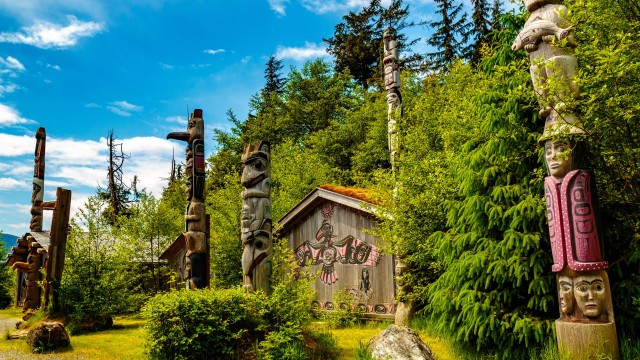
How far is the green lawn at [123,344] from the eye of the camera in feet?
30.5

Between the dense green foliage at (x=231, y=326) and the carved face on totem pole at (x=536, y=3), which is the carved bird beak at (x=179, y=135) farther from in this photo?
the carved face on totem pole at (x=536, y=3)

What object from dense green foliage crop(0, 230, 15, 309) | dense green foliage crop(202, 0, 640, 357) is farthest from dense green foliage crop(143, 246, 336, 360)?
dense green foliage crop(0, 230, 15, 309)

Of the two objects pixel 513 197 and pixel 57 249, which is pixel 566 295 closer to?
pixel 513 197

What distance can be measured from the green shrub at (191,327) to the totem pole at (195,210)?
2743 millimetres

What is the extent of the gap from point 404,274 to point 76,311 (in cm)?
1005

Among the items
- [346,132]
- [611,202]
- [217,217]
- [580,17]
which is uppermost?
[346,132]

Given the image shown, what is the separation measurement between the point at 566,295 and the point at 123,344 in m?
10.1

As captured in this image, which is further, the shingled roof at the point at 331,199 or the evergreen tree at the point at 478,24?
the evergreen tree at the point at 478,24

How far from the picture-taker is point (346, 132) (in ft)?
98.1

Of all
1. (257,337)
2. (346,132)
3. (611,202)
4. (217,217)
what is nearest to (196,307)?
(257,337)

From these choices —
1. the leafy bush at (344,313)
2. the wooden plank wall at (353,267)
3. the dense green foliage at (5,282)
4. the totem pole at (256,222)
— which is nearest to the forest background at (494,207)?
the wooden plank wall at (353,267)

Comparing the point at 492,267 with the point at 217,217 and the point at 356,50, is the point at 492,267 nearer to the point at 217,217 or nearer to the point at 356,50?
the point at 217,217

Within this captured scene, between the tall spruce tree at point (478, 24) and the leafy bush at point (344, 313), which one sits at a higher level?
the tall spruce tree at point (478, 24)

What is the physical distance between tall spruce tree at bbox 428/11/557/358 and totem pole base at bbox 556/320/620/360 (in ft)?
3.21
